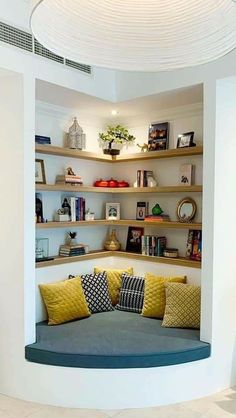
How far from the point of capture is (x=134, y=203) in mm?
4363

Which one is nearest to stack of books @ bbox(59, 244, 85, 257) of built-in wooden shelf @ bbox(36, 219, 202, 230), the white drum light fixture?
built-in wooden shelf @ bbox(36, 219, 202, 230)

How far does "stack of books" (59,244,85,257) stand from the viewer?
3.86 m

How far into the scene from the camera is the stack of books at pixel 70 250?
386cm

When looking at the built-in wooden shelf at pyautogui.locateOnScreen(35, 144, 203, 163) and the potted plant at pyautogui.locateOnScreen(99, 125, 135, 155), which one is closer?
the built-in wooden shelf at pyautogui.locateOnScreen(35, 144, 203, 163)

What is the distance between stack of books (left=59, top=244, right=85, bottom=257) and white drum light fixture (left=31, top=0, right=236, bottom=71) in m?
2.50

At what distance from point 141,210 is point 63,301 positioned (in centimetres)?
133

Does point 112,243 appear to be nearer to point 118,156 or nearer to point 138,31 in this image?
point 118,156

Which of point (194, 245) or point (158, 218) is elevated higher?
point (158, 218)

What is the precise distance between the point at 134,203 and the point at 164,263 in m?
0.84

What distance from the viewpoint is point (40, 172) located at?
3.68 metres

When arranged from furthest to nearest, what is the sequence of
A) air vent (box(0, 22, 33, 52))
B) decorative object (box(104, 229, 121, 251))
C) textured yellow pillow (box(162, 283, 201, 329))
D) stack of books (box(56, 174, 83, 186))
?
decorative object (box(104, 229, 121, 251)) < stack of books (box(56, 174, 83, 186)) < textured yellow pillow (box(162, 283, 201, 329)) < air vent (box(0, 22, 33, 52))

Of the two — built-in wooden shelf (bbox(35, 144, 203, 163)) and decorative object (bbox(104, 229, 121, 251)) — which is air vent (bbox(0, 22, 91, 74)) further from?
decorative object (bbox(104, 229, 121, 251))

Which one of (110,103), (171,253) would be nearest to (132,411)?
(171,253)

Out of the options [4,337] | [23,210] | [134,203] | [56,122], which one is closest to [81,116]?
[56,122]
